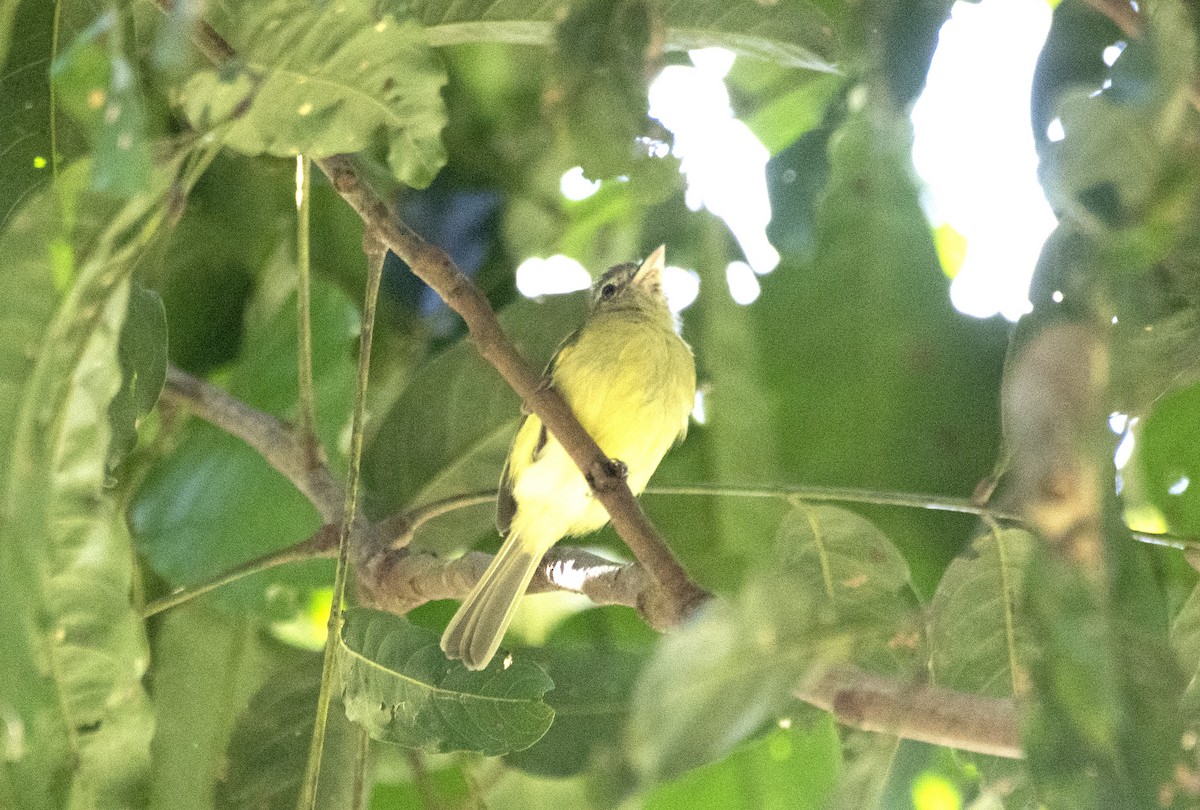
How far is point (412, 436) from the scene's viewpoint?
224 centimetres

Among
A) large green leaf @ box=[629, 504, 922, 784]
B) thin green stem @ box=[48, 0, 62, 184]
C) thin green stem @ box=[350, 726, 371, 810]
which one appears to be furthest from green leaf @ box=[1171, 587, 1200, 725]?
thin green stem @ box=[48, 0, 62, 184]

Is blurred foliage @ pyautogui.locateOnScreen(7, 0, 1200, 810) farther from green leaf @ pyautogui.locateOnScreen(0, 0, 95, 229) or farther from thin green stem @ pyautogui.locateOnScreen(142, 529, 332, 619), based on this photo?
thin green stem @ pyautogui.locateOnScreen(142, 529, 332, 619)

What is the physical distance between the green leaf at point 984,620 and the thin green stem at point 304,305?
0.93 m

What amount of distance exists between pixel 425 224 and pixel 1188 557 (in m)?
1.39

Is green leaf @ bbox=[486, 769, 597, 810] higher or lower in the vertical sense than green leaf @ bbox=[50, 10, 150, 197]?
lower

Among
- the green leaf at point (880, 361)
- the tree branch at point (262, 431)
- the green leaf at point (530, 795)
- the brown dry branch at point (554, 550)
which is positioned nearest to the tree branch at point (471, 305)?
the brown dry branch at point (554, 550)

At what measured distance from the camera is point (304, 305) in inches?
74.6

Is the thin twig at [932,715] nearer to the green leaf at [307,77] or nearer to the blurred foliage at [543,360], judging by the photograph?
the blurred foliage at [543,360]

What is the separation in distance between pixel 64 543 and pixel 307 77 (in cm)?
46

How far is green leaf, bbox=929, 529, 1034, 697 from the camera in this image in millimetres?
Result: 1436

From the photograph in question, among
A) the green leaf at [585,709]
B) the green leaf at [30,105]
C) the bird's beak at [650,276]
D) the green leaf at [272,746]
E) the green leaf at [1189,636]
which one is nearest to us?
the green leaf at [1189,636]

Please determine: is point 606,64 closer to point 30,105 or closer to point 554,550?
point 30,105

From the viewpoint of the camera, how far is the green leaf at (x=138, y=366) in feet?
5.32

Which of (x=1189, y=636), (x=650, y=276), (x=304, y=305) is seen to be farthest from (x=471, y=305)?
(x=650, y=276)
